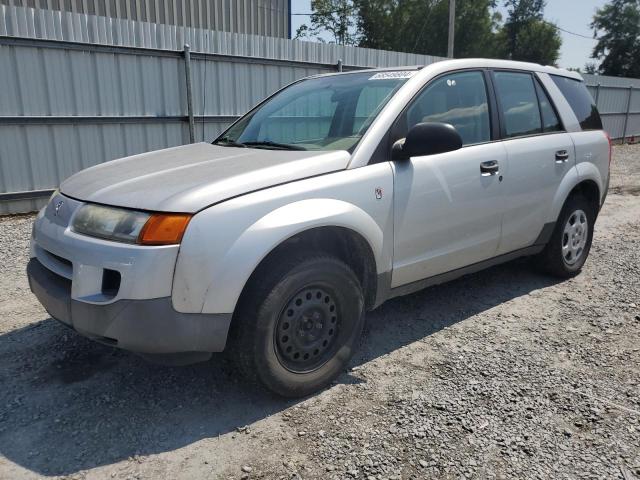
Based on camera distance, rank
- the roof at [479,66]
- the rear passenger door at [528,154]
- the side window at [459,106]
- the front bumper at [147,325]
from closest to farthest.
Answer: the front bumper at [147,325] < the side window at [459,106] < the roof at [479,66] < the rear passenger door at [528,154]

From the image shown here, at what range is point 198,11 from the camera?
14500 mm

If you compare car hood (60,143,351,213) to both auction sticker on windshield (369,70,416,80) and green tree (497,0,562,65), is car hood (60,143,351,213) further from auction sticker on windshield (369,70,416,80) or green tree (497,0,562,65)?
green tree (497,0,562,65)

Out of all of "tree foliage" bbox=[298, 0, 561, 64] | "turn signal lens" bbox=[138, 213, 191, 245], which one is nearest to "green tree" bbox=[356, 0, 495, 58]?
"tree foliage" bbox=[298, 0, 561, 64]

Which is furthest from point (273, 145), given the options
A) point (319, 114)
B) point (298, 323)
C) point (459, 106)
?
point (459, 106)

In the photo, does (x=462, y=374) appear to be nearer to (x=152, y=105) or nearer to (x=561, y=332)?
(x=561, y=332)

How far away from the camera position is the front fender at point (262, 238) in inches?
92.7

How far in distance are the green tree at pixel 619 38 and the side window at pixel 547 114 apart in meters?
52.2

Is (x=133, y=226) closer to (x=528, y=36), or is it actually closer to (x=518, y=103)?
(x=518, y=103)

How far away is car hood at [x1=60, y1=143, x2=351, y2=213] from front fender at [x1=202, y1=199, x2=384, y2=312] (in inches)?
6.8

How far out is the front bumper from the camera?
229 cm

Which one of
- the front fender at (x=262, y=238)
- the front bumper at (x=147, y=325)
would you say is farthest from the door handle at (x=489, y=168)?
the front bumper at (x=147, y=325)

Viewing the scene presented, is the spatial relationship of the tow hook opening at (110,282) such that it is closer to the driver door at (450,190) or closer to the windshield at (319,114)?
the windshield at (319,114)

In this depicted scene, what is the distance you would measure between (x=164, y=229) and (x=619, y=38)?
5821cm

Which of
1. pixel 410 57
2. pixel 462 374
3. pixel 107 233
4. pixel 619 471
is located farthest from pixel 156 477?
pixel 410 57
